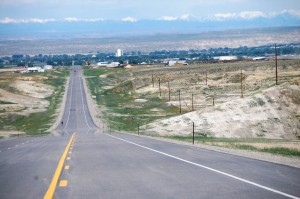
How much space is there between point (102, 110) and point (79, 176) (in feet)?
269

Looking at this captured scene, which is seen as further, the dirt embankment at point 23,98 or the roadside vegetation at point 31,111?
the dirt embankment at point 23,98

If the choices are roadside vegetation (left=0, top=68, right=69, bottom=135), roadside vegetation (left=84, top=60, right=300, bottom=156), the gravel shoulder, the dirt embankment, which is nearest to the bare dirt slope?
roadside vegetation (left=84, top=60, right=300, bottom=156)

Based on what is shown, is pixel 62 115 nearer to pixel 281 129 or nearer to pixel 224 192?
pixel 281 129

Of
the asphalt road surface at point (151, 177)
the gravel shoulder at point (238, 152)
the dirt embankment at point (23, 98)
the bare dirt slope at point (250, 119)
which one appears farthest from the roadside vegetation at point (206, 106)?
the dirt embankment at point (23, 98)

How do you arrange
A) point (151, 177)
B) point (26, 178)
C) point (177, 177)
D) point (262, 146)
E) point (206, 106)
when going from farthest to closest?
point (206, 106), point (262, 146), point (26, 178), point (151, 177), point (177, 177)

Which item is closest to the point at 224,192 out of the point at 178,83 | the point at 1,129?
the point at 1,129

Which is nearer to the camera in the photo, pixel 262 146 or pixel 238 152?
pixel 238 152

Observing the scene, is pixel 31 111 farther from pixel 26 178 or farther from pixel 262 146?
pixel 26 178

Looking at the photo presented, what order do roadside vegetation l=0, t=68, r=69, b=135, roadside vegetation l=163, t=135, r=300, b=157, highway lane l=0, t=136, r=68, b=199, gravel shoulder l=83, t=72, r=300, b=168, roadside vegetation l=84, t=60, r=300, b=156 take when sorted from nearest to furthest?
highway lane l=0, t=136, r=68, b=199 → gravel shoulder l=83, t=72, r=300, b=168 → roadside vegetation l=163, t=135, r=300, b=157 → roadside vegetation l=84, t=60, r=300, b=156 → roadside vegetation l=0, t=68, r=69, b=135

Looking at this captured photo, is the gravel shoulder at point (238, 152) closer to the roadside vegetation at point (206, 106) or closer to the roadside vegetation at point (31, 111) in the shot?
the roadside vegetation at point (206, 106)

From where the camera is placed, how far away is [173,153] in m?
19.5

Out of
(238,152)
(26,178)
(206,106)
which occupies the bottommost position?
(206,106)

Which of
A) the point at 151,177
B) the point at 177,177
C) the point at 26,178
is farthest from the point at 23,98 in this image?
the point at 177,177

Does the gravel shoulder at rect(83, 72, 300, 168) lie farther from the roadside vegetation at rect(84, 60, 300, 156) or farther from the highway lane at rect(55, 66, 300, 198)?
the roadside vegetation at rect(84, 60, 300, 156)
